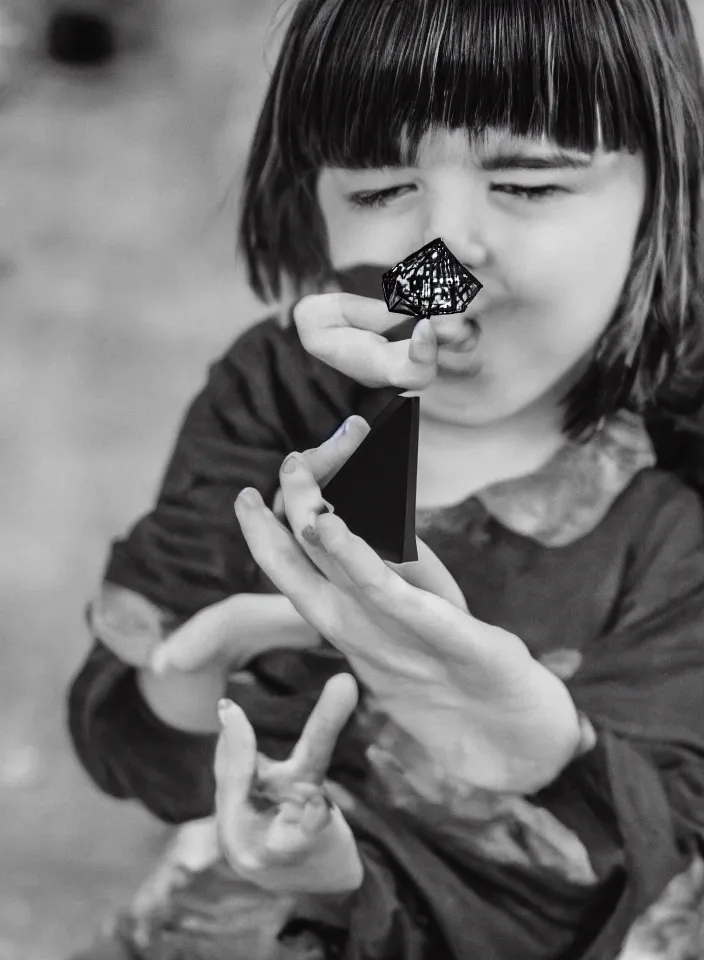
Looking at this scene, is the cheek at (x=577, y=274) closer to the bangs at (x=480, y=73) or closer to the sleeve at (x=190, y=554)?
the bangs at (x=480, y=73)

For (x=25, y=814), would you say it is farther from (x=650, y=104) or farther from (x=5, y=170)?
(x=650, y=104)

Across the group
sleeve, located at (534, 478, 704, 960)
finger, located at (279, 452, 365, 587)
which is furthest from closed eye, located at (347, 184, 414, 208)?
sleeve, located at (534, 478, 704, 960)

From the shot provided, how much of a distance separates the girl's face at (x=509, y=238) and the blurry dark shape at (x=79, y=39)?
278 millimetres

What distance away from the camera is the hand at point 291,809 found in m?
0.97

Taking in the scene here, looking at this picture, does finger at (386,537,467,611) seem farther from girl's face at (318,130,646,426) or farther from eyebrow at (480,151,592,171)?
eyebrow at (480,151,592,171)

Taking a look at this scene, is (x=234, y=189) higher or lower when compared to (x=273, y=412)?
higher

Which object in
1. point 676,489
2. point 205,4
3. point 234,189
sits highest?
point 205,4

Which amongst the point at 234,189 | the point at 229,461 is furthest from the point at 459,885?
the point at 234,189

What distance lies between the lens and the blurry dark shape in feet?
3.70

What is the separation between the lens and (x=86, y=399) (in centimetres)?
115

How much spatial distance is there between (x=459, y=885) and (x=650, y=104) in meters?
0.65

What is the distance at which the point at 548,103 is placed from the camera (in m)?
0.90

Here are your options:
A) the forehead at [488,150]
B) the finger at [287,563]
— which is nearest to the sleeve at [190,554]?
the finger at [287,563]

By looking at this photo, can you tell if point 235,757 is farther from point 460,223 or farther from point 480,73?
point 480,73
